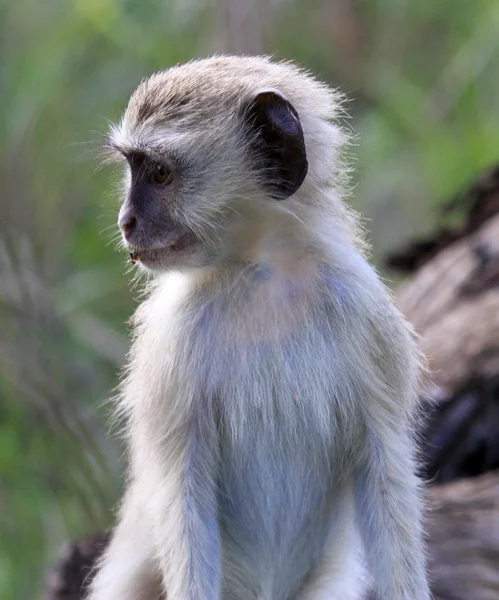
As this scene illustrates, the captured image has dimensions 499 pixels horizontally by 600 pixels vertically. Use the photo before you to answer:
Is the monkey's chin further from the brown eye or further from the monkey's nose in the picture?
the brown eye

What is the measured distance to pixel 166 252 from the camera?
10.4 feet

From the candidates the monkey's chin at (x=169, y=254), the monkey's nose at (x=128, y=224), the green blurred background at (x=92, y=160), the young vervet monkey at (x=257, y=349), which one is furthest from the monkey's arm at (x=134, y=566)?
the green blurred background at (x=92, y=160)

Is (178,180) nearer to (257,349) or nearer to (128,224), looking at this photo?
(128,224)

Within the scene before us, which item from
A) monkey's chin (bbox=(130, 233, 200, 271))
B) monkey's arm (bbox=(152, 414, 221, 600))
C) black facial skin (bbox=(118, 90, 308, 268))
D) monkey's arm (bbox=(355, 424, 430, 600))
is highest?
black facial skin (bbox=(118, 90, 308, 268))

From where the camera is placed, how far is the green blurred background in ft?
24.6

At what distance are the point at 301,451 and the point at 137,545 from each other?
31.2 inches

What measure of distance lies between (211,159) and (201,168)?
4 centimetres

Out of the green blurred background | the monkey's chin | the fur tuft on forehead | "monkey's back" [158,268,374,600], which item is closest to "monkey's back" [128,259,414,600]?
"monkey's back" [158,268,374,600]

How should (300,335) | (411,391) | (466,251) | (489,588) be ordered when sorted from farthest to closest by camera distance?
(466,251), (489,588), (411,391), (300,335)

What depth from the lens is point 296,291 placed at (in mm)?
3307

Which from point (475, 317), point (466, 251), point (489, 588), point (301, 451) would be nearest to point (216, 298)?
point (301, 451)

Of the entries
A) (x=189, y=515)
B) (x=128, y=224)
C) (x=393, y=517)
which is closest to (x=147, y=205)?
(x=128, y=224)

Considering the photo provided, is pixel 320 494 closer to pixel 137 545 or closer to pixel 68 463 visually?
pixel 137 545

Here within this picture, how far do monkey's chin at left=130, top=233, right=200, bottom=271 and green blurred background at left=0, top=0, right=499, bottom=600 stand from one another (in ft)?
9.69
